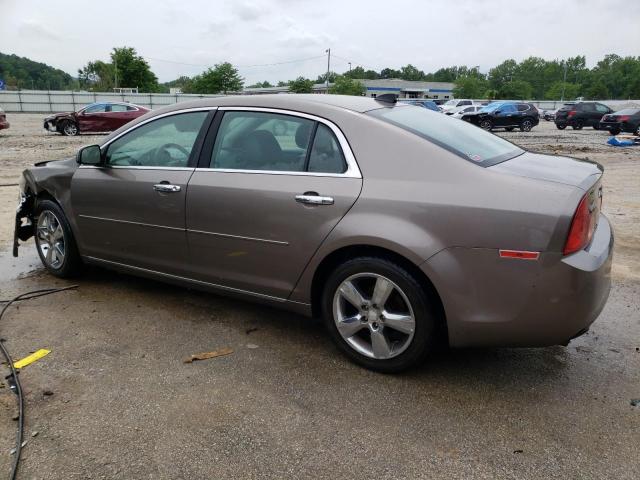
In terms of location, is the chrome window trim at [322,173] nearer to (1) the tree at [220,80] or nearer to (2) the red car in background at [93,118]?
(2) the red car in background at [93,118]

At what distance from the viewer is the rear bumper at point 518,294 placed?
2564mm

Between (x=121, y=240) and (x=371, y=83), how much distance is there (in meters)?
98.4

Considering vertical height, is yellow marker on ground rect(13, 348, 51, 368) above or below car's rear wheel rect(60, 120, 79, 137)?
below

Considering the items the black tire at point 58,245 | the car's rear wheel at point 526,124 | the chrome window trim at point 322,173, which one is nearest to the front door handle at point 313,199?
the chrome window trim at point 322,173

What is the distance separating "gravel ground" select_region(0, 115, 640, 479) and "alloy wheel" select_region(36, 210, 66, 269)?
677mm

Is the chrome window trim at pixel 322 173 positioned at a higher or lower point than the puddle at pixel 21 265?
higher

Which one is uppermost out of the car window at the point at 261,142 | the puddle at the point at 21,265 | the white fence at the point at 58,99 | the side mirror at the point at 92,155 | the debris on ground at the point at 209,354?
the white fence at the point at 58,99

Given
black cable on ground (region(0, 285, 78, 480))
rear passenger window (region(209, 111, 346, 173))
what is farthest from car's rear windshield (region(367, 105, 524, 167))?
black cable on ground (region(0, 285, 78, 480))

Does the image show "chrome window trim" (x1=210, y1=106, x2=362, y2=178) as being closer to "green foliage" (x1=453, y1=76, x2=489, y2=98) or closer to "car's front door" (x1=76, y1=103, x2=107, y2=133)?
"car's front door" (x1=76, y1=103, x2=107, y2=133)

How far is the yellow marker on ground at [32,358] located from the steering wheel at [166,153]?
5.03 feet

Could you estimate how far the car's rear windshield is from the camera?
120 inches

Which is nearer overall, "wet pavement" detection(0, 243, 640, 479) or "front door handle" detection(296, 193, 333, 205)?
"wet pavement" detection(0, 243, 640, 479)

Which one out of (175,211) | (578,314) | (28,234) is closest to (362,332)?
(578,314)

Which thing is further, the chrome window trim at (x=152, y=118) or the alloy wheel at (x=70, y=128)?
the alloy wheel at (x=70, y=128)
